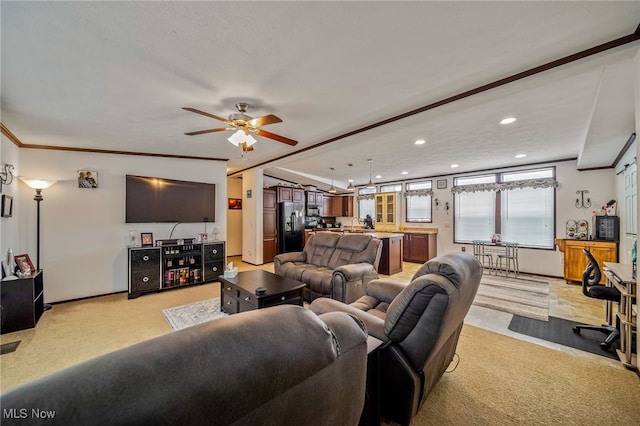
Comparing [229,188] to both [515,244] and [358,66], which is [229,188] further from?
[515,244]

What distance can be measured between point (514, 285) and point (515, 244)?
3.75 feet

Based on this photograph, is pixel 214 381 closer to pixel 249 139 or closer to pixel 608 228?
pixel 249 139

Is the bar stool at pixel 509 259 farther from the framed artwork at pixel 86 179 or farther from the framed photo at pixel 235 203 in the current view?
the framed artwork at pixel 86 179

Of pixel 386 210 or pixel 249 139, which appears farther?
pixel 386 210

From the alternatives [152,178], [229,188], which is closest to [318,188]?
[229,188]

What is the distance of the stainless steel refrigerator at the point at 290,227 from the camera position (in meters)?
7.16

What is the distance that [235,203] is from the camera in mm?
7766

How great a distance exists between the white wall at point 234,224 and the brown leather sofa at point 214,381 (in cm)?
729

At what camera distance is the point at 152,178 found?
4590mm

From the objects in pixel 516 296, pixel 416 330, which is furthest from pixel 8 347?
pixel 516 296

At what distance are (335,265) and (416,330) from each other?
99.9 inches

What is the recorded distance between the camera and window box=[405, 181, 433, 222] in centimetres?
737

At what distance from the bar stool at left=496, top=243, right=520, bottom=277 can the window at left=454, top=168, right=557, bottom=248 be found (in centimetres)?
35

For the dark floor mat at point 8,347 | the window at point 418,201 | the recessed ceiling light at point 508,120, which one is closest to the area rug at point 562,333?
the recessed ceiling light at point 508,120
